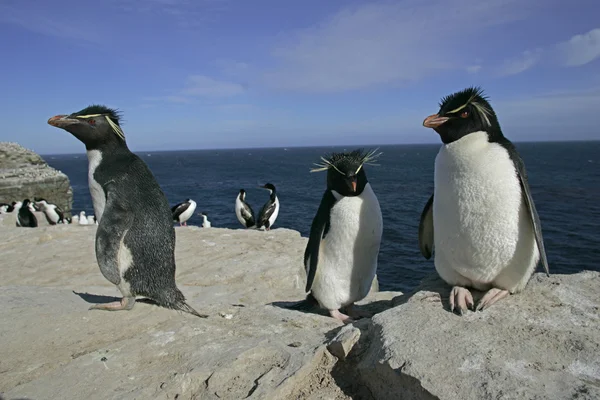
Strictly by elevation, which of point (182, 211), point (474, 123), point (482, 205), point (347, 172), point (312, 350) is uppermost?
point (474, 123)

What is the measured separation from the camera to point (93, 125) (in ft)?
13.4

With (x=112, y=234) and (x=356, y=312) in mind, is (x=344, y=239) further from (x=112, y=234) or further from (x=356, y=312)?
(x=112, y=234)

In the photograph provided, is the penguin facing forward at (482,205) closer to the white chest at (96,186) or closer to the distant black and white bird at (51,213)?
the white chest at (96,186)

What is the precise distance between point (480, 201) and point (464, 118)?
0.63 m

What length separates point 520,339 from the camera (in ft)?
A: 8.11

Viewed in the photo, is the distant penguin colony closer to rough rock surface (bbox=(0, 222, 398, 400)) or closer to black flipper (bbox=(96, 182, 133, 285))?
black flipper (bbox=(96, 182, 133, 285))

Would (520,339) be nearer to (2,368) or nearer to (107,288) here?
(2,368)

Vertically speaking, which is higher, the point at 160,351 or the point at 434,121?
the point at 434,121

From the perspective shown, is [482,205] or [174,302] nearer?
[482,205]

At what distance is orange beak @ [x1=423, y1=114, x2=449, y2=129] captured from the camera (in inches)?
121

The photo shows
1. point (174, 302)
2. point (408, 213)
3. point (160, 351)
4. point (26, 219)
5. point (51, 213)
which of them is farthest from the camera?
point (408, 213)

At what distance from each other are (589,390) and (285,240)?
7268 millimetres

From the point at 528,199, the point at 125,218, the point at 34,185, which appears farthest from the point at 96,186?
the point at 34,185

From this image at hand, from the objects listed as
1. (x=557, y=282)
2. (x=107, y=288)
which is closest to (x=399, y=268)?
(x=107, y=288)
